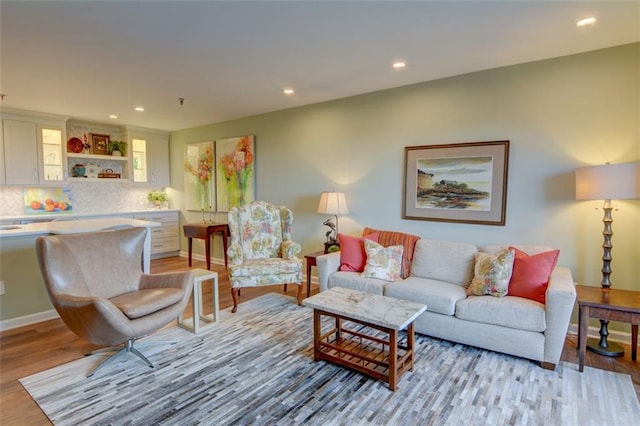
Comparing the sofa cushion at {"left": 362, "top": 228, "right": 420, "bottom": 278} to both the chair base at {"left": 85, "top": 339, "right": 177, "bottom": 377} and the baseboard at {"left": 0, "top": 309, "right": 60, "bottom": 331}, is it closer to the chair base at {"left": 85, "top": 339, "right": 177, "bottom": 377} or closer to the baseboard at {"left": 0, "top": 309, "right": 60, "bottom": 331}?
the chair base at {"left": 85, "top": 339, "right": 177, "bottom": 377}

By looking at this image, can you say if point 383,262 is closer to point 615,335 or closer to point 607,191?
point 607,191

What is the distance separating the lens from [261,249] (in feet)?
13.8

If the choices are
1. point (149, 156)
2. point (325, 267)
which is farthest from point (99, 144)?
point (325, 267)

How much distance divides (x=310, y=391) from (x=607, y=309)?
7.19 ft

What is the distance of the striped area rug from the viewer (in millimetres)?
1927

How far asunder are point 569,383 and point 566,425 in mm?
526

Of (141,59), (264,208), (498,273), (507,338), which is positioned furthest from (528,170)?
(141,59)

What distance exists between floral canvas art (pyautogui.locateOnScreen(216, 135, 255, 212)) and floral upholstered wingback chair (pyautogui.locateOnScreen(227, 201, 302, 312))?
3.92 ft

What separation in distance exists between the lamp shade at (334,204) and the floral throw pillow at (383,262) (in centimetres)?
73

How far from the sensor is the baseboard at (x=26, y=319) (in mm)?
3158

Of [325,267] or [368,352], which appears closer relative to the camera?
[368,352]

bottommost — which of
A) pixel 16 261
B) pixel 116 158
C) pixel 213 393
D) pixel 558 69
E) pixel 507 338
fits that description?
pixel 213 393

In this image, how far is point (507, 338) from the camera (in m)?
2.55

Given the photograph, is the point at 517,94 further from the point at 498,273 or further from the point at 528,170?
the point at 498,273
